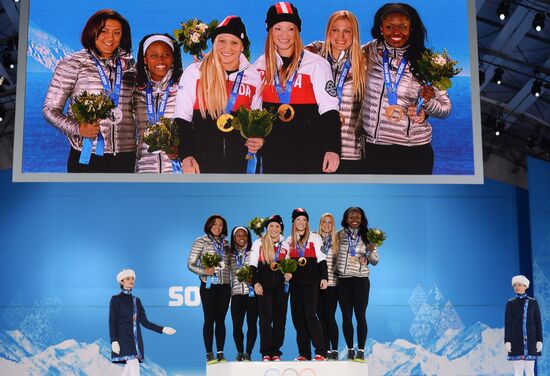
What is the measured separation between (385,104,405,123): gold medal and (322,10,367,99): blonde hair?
360mm

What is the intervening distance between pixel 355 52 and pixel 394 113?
837 millimetres

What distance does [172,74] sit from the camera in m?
9.59

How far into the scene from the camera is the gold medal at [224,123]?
372 inches

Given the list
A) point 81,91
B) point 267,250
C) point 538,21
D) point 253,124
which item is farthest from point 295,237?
point 538,21

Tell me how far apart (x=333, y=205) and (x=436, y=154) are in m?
5.74

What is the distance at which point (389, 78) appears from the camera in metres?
9.68

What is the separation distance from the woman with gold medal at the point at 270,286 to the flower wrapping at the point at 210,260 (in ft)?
1.27

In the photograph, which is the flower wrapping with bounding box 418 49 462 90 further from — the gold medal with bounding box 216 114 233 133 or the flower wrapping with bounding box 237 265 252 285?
the flower wrapping with bounding box 237 265 252 285

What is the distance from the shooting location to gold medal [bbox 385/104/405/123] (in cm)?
957

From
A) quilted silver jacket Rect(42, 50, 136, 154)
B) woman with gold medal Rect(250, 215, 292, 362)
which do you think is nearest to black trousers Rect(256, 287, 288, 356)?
woman with gold medal Rect(250, 215, 292, 362)

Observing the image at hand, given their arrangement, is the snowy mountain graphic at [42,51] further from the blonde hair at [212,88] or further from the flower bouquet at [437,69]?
the flower bouquet at [437,69]

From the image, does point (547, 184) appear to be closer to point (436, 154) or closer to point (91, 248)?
point (436, 154)

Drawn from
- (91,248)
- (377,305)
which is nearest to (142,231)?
(91,248)

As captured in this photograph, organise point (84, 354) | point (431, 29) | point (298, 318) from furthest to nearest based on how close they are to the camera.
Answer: point (84, 354)
point (431, 29)
point (298, 318)
